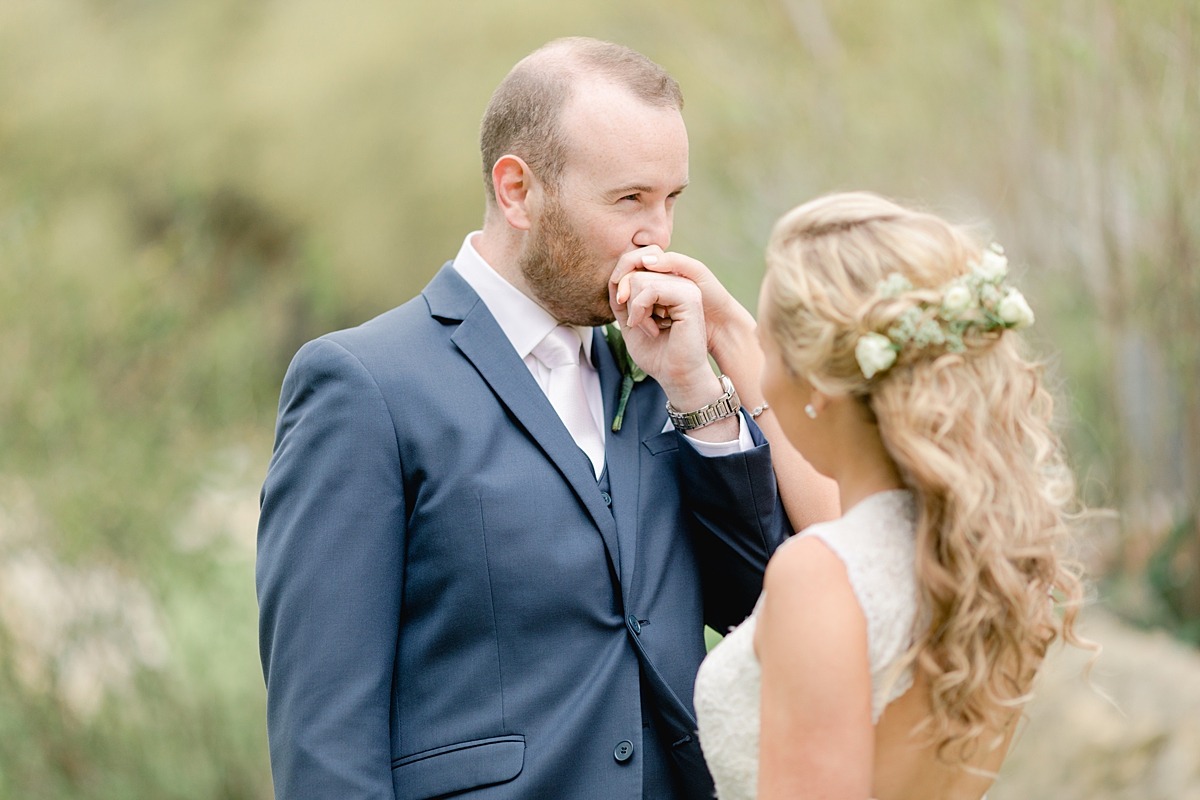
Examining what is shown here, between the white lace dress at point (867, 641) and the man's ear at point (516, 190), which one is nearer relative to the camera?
the white lace dress at point (867, 641)

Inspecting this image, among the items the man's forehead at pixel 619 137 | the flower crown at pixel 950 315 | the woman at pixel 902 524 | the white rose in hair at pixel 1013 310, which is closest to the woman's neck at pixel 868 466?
the woman at pixel 902 524

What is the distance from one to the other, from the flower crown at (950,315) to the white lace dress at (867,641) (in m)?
0.23

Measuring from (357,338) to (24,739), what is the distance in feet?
11.9

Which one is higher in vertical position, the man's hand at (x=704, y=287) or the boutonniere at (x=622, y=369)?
the man's hand at (x=704, y=287)

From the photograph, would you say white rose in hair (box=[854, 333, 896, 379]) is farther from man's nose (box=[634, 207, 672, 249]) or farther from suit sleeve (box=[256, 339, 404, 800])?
suit sleeve (box=[256, 339, 404, 800])

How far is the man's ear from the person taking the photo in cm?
226

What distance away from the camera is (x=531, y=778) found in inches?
77.7

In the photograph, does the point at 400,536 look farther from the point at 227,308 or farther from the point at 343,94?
the point at 343,94

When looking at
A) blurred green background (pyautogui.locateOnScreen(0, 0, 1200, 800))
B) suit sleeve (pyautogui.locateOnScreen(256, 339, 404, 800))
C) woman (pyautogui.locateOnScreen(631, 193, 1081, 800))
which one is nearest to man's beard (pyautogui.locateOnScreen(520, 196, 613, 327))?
suit sleeve (pyautogui.locateOnScreen(256, 339, 404, 800))

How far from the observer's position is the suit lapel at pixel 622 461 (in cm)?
212

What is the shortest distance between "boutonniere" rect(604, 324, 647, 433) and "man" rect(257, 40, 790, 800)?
0.07 feet

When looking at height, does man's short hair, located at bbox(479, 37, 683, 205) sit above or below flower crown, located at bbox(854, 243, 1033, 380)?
above

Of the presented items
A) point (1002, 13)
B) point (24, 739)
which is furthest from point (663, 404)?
point (1002, 13)

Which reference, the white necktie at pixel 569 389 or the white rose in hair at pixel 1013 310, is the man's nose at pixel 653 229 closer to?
the white necktie at pixel 569 389
